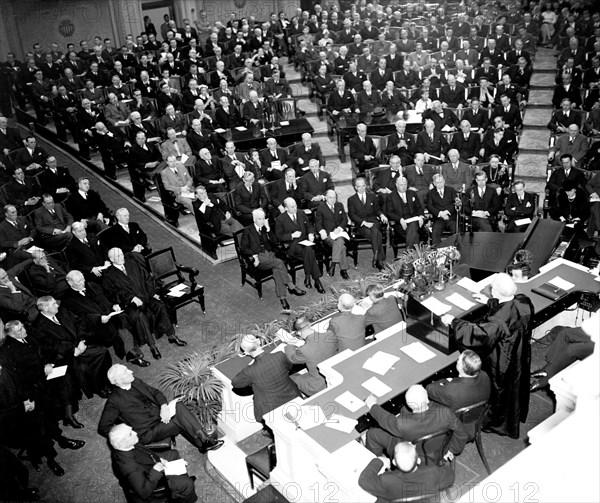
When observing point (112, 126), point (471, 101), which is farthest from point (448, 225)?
point (112, 126)

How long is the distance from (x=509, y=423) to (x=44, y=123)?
1321 centimetres

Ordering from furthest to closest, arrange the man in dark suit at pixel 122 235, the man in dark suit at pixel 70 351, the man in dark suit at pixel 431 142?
the man in dark suit at pixel 431 142 → the man in dark suit at pixel 122 235 → the man in dark suit at pixel 70 351

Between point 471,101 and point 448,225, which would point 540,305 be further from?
point 471,101

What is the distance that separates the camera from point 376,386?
525 cm

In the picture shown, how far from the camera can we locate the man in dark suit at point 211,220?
30.2 ft

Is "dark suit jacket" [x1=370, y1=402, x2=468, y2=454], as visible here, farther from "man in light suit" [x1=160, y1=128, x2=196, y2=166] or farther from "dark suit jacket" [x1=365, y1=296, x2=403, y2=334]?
"man in light suit" [x1=160, y1=128, x2=196, y2=166]

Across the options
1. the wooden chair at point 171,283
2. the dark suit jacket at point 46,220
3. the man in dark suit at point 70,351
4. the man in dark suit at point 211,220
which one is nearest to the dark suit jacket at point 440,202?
the man in dark suit at point 211,220

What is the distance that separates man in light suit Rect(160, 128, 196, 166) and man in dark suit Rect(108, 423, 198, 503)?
6.62 meters

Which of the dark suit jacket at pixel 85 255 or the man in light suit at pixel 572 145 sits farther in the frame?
the man in light suit at pixel 572 145

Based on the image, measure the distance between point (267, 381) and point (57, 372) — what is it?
239cm

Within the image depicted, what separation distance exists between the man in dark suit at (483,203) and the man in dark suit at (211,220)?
3.32 m

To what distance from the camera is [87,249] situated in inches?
332

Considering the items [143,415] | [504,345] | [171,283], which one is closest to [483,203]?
[504,345]

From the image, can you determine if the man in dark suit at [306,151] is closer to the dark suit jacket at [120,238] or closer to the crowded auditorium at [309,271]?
the crowded auditorium at [309,271]
